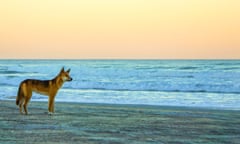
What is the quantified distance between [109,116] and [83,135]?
340cm

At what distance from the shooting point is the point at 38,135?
8578mm

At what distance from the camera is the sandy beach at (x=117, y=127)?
8.35 metres

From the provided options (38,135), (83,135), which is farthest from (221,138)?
(38,135)

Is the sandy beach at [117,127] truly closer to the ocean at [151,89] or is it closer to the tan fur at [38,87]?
the tan fur at [38,87]

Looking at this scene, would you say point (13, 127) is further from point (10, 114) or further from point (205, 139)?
point (205, 139)

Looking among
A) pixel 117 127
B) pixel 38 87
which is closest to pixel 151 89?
pixel 38 87

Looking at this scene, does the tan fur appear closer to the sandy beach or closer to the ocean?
the sandy beach

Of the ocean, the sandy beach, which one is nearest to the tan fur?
the sandy beach

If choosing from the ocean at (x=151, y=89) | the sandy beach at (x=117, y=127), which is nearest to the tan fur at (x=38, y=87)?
the sandy beach at (x=117, y=127)

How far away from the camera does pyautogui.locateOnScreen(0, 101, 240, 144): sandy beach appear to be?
8352 mm

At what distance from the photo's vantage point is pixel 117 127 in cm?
987

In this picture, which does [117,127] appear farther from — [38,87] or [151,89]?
[151,89]

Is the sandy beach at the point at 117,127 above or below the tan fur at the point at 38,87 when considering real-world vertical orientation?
below

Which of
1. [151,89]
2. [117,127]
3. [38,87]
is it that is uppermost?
[38,87]
